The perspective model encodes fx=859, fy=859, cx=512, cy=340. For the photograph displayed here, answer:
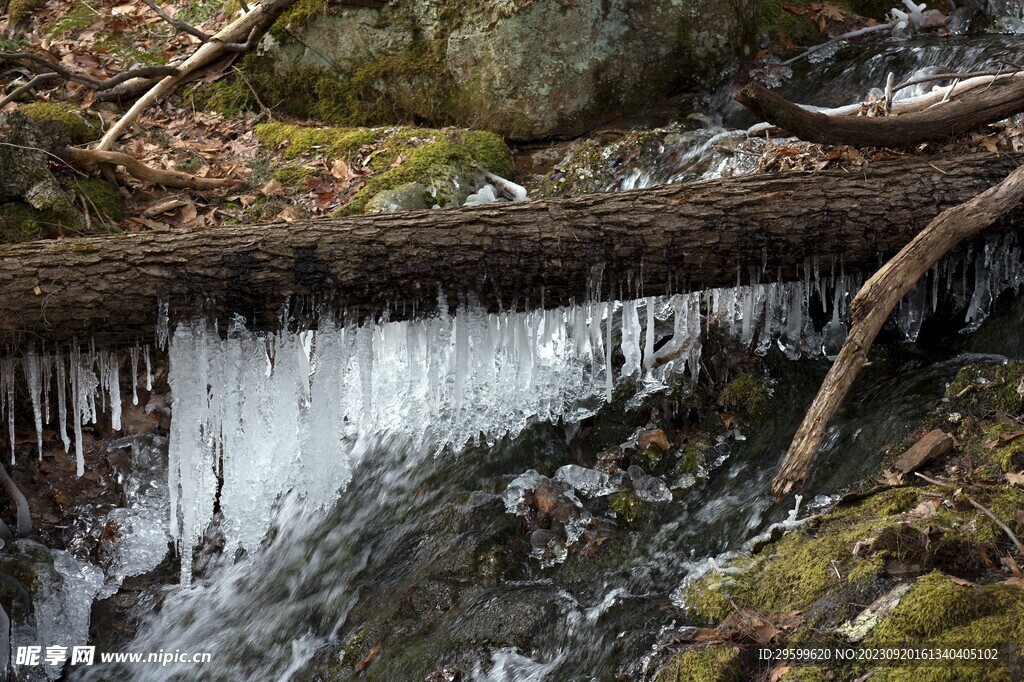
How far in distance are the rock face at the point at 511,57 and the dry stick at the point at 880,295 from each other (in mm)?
4036

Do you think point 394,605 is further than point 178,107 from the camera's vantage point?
No

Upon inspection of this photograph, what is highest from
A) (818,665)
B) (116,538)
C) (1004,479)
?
A: (1004,479)

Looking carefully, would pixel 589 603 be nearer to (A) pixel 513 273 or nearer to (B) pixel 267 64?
(A) pixel 513 273

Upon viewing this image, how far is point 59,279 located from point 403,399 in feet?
7.13

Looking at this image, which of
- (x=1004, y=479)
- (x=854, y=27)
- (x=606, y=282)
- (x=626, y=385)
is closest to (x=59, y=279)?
(x=606, y=282)

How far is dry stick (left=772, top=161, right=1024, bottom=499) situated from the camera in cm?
335

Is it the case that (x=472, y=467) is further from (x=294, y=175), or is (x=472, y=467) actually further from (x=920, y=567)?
(x=294, y=175)

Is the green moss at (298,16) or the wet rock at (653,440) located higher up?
the green moss at (298,16)

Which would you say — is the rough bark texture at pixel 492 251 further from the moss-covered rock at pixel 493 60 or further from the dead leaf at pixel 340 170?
the moss-covered rock at pixel 493 60

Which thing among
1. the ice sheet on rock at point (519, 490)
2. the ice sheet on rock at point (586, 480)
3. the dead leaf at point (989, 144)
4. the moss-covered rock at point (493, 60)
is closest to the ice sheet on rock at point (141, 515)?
the ice sheet on rock at point (519, 490)

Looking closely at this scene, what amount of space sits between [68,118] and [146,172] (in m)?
1.10

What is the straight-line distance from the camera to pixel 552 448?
198 inches

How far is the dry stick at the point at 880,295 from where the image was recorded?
11.0 feet

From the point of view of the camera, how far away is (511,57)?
7.32 metres
